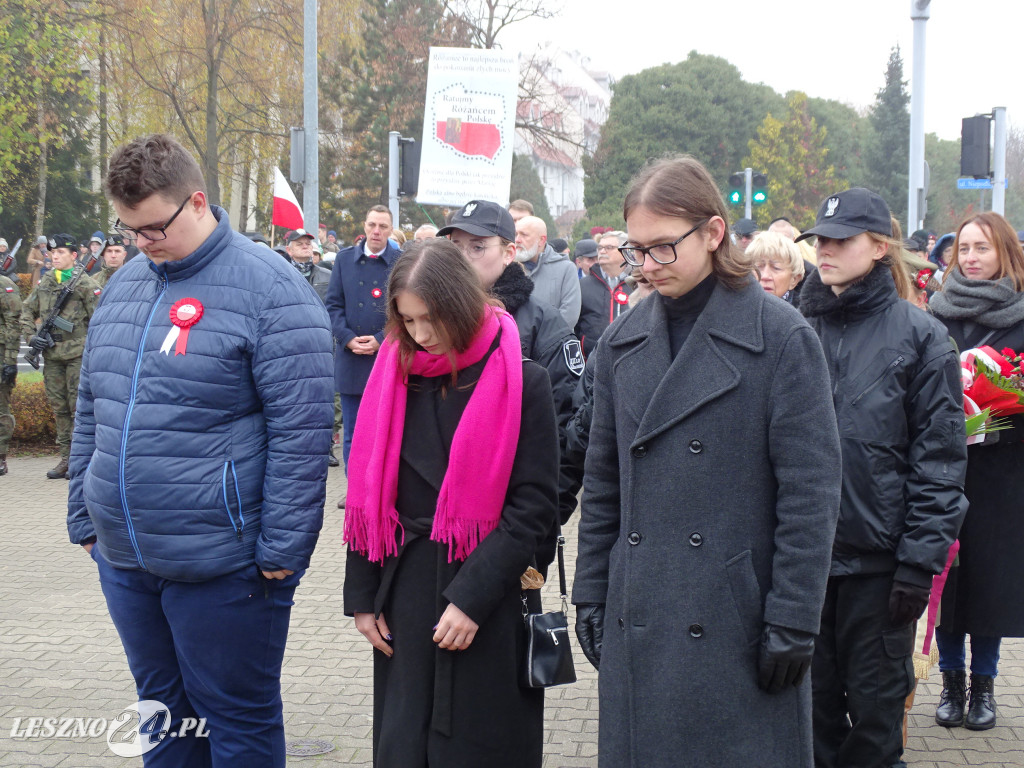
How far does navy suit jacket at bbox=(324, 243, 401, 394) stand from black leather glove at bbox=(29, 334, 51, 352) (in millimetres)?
3322

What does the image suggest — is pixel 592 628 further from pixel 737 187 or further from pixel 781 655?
pixel 737 187

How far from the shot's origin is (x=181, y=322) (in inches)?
123

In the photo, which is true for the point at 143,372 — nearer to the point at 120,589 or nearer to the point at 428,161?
the point at 120,589

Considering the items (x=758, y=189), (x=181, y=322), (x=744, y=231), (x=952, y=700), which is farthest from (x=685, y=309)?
(x=758, y=189)

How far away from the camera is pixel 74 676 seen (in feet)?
17.1

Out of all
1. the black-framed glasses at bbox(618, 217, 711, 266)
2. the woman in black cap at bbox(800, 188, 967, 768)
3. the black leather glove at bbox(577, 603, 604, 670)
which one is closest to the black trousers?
the woman in black cap at bbox(800, 188, 967, 768)

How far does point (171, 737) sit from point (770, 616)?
2.06 meters

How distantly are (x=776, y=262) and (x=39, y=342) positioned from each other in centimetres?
762

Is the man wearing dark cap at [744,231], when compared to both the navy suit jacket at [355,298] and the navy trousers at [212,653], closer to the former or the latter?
the navy suit jacket at [355,298]

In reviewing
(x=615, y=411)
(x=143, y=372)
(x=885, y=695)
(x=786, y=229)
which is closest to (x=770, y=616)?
(x=615, y=411)

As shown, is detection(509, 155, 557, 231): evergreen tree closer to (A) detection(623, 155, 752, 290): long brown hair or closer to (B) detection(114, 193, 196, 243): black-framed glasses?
(B) detection(114, 193, 196, 243): black-framed glasses

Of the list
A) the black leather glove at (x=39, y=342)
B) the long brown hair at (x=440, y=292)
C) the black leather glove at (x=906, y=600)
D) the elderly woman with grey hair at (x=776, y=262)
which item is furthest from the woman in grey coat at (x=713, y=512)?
the black leather glove at (x=39, y=342)

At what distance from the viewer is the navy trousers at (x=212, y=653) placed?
125 inches

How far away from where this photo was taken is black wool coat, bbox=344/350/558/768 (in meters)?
2.90
